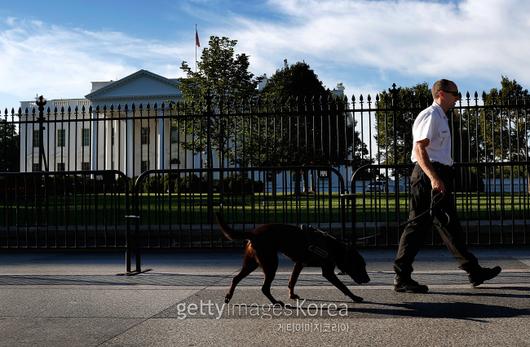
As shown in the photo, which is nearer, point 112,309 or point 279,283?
point 112,309

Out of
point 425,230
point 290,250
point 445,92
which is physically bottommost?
point 290,250

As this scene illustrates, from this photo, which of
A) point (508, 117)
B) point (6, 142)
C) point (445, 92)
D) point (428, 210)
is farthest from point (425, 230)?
point (6, 142)

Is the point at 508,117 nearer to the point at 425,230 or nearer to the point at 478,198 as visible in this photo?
the point at 478,198

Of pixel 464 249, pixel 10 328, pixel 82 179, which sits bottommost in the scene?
pixel 10 328

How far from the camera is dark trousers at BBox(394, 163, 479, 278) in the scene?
5730mm

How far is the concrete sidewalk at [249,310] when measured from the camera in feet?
13.8

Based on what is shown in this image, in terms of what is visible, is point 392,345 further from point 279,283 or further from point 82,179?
point 82,179

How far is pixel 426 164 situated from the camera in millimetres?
5570

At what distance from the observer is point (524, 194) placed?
345 inches

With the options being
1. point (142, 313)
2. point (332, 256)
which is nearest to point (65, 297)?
point (142, 313)

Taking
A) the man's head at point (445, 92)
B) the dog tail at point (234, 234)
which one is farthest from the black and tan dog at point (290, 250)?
the man's head at point (445, 92)

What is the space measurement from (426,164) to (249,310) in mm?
2170

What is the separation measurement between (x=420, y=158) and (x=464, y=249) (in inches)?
40.1

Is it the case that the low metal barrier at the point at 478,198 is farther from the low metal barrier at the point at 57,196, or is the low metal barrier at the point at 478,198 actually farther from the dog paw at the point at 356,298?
the low metal barrier at the point at 57,196
